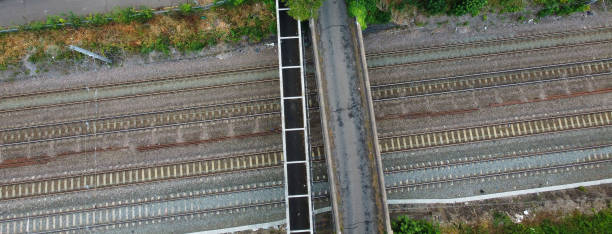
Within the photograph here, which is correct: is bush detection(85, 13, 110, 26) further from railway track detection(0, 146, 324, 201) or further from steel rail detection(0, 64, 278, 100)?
railway track detection(0, 146, 324, 201)

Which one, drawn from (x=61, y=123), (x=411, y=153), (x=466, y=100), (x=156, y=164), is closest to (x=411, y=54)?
(x=466, y=100)

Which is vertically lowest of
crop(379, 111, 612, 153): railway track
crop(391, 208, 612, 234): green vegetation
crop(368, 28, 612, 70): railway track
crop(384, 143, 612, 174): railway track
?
crop(391, 208, 612, 234): green vegetation

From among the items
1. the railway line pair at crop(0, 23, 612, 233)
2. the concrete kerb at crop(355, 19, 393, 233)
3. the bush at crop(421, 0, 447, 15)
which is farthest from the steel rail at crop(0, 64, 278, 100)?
the bush at crop(421, 0, 447, 15)

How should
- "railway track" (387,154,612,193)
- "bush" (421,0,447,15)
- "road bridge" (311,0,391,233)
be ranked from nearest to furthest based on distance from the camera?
1. "road bridge" (311,0,391,233)
2. "bush" (421,0,447,15)
3. "railway track" (387,154,612,193)

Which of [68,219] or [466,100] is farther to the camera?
[466,100]

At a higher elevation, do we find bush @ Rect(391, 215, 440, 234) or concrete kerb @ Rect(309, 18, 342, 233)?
concrete kerb @ Rect(309, 18, 342, 233)

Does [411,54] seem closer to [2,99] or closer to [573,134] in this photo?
[573,134]
